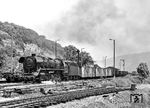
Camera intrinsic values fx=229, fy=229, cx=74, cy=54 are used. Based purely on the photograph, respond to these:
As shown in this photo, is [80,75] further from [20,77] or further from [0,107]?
[0,107]

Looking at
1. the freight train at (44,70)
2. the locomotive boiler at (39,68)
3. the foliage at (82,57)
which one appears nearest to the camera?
the freight train at (44,70)

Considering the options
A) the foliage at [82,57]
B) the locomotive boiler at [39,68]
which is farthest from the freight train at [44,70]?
the foliage at [82,57]

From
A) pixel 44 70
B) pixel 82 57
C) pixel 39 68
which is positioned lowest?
pixel 44 70

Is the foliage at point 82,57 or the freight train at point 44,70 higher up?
the foliage at point 82,57

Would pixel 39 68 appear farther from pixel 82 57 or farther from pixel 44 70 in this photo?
pixel 82 57

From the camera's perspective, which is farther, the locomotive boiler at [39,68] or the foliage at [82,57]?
the foliage at [82,57]

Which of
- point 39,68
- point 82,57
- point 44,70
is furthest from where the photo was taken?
point 82,57

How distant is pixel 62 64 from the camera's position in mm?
38469

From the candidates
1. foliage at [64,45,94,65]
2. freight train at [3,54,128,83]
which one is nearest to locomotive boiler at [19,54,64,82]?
freight train at [3,54,128,83]

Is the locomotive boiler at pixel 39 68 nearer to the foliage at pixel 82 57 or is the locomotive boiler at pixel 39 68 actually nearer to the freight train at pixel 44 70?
the freight train at pixel 44 70

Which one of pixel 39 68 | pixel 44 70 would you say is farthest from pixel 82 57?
pixel 39 68

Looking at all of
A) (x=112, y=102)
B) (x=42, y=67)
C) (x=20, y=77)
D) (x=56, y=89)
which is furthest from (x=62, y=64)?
(x=112, y=102)

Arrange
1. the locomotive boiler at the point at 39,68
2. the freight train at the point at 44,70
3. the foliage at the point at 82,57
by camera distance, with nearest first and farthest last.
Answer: the freight train at the point at 44,70, the locomotive boiler at the point at 39,68, the foliage at the point at 82,57

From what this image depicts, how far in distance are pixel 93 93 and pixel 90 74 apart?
2692 centimetres
